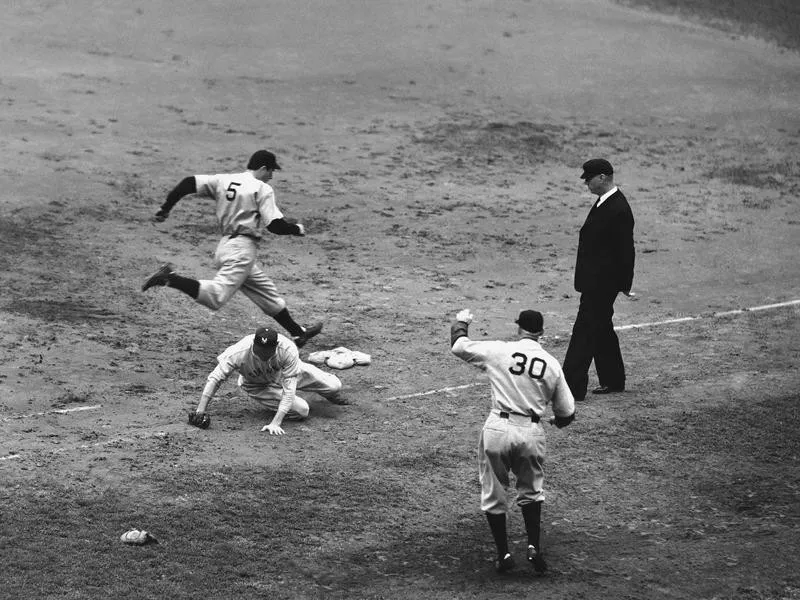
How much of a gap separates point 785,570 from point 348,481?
3322 mm

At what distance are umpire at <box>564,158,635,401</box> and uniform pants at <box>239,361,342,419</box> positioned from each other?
225 centimetres

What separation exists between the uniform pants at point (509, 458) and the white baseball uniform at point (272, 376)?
8.83ft

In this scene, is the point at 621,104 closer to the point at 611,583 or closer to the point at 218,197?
the point at 218,197

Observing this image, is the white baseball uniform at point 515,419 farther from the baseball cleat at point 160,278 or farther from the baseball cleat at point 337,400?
the baseball cleat at point 160,278

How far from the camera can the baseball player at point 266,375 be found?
1021 cm

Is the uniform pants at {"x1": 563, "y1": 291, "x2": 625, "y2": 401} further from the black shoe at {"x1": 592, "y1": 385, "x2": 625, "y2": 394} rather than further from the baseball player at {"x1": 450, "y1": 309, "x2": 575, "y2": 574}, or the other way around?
the baseball player at {"x1": 450, "y1": 309, "x2": 575, "y2": 574}

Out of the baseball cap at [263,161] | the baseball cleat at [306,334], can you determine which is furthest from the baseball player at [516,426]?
the baseball cleat at [306,334]

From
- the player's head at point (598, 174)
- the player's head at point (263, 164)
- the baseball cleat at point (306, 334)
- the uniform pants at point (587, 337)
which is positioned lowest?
the baseball cleat at point (306, 334)

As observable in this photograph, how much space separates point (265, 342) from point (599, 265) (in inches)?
124

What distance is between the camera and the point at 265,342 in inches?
396

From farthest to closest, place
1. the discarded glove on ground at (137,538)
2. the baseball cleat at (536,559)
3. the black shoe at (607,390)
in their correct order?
the black shoe at (607,390) → the discarded glove on ground at (137,538) → the baseball cleat at (536,559)

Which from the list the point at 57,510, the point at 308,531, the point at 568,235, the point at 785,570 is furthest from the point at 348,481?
the point at 568,235

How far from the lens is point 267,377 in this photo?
34.5ft

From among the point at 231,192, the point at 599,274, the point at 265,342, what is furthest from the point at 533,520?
the point at 231,192
